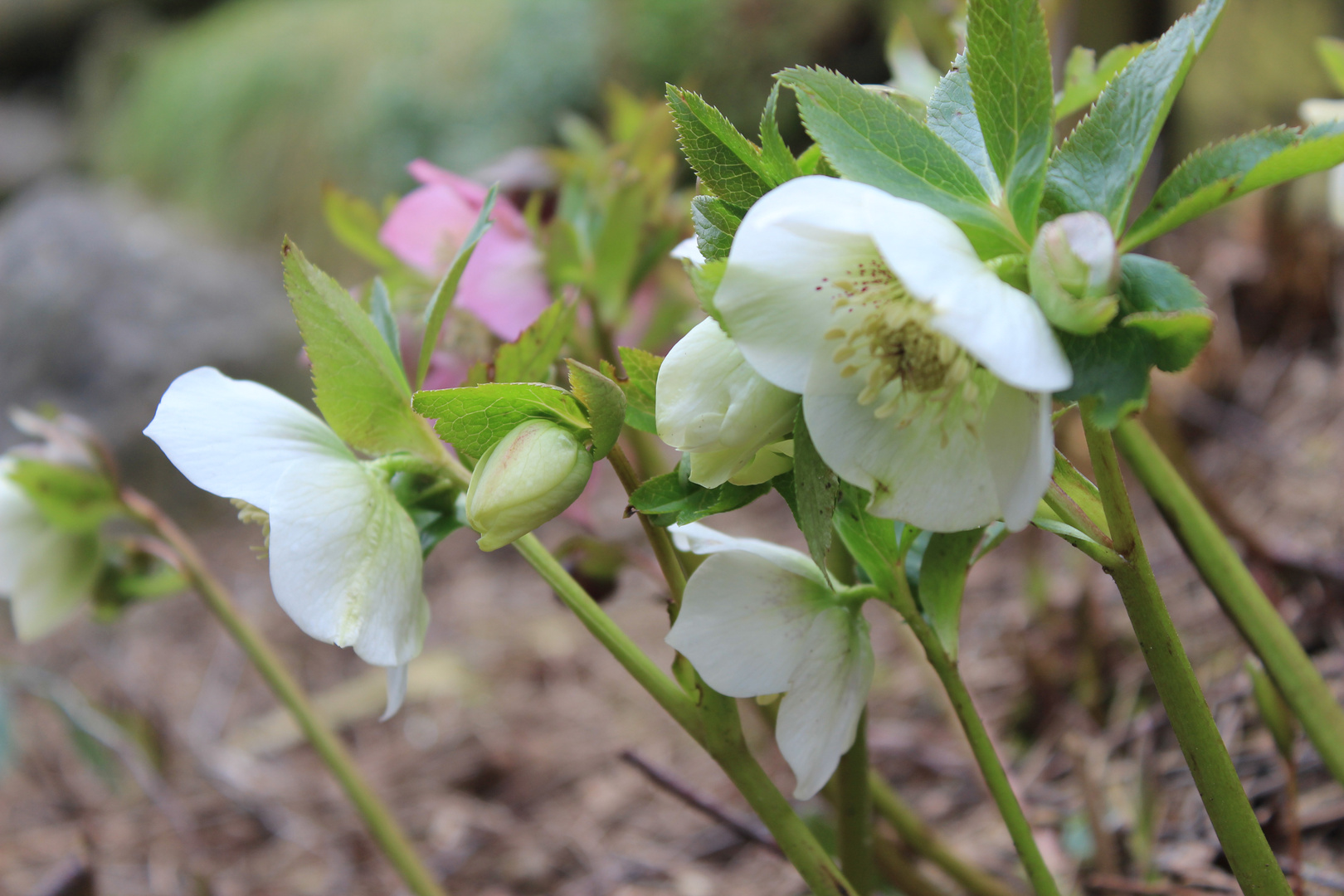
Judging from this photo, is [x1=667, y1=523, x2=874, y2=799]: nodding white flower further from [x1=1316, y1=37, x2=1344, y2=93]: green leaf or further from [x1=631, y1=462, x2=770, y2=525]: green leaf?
[x1=1316, y1=37, x2=1344, y2=93]: green leaf

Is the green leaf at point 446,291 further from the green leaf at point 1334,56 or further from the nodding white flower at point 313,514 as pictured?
the green leaf at point 1334,56

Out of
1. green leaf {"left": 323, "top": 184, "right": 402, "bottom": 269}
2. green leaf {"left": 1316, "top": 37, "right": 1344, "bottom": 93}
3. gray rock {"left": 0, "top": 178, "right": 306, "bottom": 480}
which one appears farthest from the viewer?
gray rock {"left": 0, "top": 178, "right": 306, "bottom": 480}

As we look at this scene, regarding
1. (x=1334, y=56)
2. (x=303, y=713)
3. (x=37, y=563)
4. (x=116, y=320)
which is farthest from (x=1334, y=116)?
(x=116, y=320)

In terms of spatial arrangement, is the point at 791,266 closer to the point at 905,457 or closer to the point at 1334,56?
the point at 905,457

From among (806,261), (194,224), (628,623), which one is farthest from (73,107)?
(806,261)

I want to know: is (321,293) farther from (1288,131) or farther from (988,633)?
(988,633)

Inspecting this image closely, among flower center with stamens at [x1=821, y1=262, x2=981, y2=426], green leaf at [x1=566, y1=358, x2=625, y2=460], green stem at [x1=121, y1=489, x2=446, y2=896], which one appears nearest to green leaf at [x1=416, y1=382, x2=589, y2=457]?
green leaf at [x1=566, y1=358, x2=625, y2=460]

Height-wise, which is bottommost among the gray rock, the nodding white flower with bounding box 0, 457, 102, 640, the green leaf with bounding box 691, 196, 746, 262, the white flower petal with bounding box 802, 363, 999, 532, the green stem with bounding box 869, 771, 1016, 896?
the gray rock
